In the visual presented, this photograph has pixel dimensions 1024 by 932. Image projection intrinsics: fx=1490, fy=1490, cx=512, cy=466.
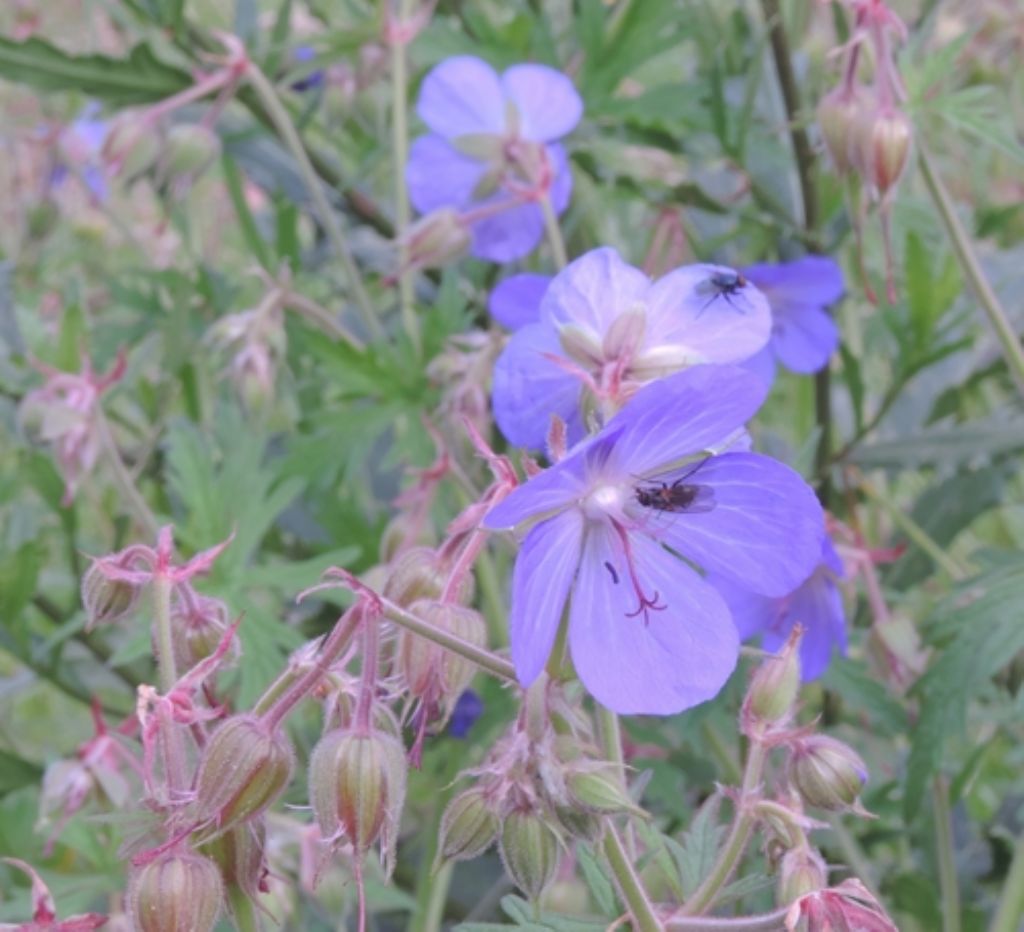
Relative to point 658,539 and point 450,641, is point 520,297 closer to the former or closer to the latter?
point 658,539

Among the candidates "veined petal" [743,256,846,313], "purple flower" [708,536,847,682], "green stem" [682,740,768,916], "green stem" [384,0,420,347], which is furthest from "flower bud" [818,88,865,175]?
"green stem" [682,740,768,916]

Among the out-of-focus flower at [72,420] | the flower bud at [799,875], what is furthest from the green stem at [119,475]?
the flower bud at [799,875]

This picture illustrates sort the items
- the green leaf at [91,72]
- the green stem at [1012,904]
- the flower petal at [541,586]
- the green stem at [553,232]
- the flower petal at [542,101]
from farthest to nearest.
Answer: the green leaf at [91,72]
the flower petal at [542,101]
the green stem at [553,232]
the green stem at [1012,904]
the flower petal at [541,586]

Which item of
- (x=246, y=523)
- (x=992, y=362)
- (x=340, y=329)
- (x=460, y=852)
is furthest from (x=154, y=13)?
(x=460, y=852)

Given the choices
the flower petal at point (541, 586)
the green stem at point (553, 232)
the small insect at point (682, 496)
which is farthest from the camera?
the green stem at point (553, 232)

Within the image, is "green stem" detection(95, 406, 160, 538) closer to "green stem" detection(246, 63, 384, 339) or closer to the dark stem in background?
"green stem" detection(246, 63, 384, 339)

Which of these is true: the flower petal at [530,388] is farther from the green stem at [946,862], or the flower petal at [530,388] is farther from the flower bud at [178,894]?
the green stem at [946,862]
